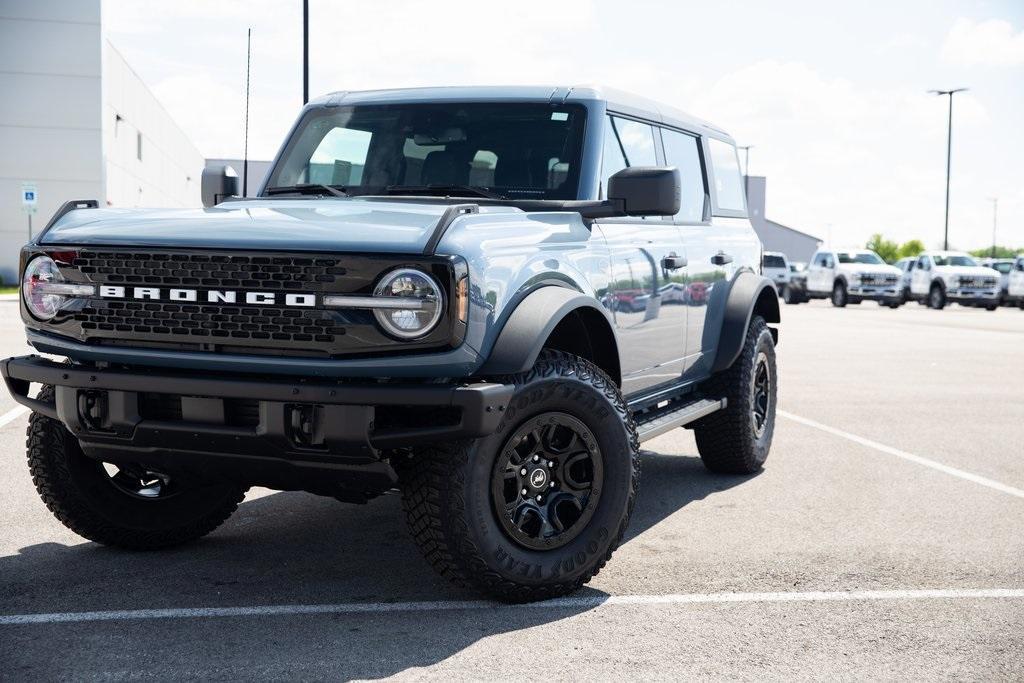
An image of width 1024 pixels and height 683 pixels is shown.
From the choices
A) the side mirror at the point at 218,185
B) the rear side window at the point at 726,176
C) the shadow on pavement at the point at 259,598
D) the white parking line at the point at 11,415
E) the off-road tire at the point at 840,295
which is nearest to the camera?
the shadow on pavement at the point at 259,598

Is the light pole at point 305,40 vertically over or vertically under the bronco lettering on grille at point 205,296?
over

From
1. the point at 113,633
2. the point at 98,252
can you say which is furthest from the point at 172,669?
the point at 98,252

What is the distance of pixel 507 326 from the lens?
4.32 meters

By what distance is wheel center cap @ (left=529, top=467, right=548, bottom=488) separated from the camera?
15.0 feet

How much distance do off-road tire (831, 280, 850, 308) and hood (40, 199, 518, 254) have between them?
35.7m

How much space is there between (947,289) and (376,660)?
3592 centimetres

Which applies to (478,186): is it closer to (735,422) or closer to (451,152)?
(451,152)

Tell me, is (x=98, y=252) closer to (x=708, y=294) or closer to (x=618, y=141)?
(x=618, y=141)

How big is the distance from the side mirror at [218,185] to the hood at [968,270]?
33.8 meters

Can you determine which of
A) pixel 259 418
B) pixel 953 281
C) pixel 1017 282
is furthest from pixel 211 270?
pixel 1017 282

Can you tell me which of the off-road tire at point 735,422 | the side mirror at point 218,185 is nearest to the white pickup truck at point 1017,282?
the off-road tire at point 735,422

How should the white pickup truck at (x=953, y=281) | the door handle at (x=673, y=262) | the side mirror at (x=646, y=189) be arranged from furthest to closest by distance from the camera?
the white pickup truck at (x=953, y=281) < the door handle at (x=673, y=262) < the side mirror at (x=646, y=189)

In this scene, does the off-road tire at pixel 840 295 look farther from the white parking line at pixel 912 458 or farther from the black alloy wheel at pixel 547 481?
the black alloy wheel at pixel 547 481

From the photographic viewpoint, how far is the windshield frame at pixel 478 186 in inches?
214
